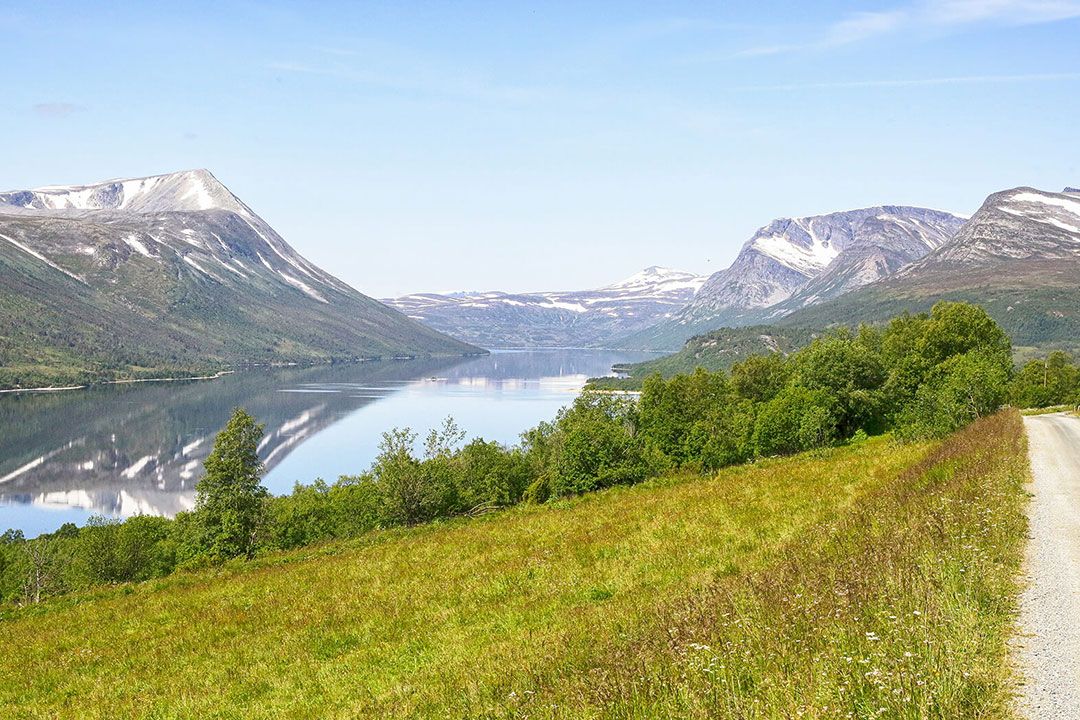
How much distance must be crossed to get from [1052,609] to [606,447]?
58.6 metres

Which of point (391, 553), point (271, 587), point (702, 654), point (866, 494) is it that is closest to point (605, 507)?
point (391, 553)

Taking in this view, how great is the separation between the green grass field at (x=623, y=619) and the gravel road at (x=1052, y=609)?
1.05 ft

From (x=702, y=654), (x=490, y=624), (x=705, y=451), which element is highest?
(x=702, y=654)

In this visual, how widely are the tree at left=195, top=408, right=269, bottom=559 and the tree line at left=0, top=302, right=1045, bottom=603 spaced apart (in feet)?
0.43

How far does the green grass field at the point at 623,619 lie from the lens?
9.59 m

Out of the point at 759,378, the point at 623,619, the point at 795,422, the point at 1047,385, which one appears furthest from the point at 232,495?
the point at 1047,385

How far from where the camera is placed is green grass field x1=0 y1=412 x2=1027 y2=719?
31.5ft

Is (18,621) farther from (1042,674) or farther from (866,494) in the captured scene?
(1042,674)

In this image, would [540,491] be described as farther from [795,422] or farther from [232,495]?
[232,495]

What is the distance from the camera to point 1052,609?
36.7 feet

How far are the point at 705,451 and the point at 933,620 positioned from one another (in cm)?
6597

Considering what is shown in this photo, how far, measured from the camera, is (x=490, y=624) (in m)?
17.4

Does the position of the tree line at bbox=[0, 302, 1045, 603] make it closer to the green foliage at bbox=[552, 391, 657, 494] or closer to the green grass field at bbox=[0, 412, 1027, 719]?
the green foliage at bbox=[552, 391, 657, 494]

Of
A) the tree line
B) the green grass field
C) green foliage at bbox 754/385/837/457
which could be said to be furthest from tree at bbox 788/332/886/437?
the green grass field
